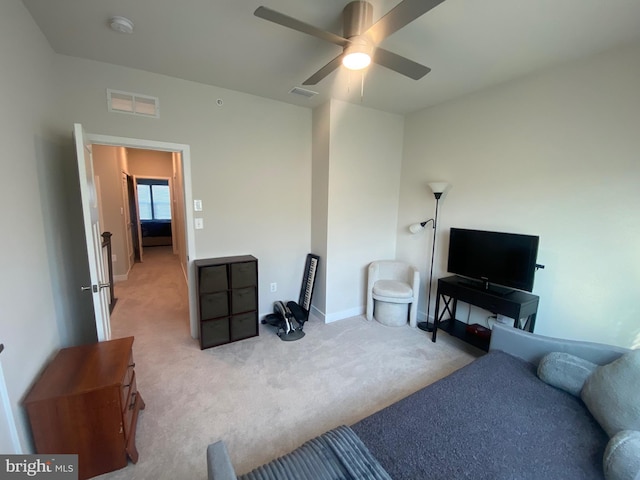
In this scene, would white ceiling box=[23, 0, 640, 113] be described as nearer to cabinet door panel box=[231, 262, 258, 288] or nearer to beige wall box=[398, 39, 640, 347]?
beige wall box=[398, 39, 640, 347]

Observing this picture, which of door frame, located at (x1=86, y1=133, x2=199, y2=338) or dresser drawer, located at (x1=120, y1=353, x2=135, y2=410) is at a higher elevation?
door frame, located at (x1=86, y1=133, x2=199, y2=338)

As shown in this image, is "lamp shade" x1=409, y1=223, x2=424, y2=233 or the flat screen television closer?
the flat screen television

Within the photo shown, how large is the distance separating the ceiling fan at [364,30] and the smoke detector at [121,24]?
1.07 meters

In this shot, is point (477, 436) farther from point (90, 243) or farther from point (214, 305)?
point (90, 243)

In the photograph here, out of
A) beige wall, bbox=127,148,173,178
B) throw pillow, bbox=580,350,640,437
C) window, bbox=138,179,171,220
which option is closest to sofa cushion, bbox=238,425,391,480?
throw pillow, bbox=580,350,640,437

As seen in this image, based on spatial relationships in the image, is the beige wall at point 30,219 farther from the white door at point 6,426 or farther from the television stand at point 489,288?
the television stand at point 489,288

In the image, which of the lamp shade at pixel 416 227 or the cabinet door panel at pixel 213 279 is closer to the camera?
the cabinet door panel at pixel 213 279

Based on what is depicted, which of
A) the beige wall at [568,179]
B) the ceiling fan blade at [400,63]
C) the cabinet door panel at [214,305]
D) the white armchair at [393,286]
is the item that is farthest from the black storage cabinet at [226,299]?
the beige wall at [568,179]

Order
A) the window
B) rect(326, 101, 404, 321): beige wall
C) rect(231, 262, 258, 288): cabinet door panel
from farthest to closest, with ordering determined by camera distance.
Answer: the window < rect(326, 101, 404, 321): beige wall < rect(231, 262, 258, 288): cabinet door panel

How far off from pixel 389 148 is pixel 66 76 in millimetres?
3434

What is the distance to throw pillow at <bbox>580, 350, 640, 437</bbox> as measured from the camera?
4.29 ft

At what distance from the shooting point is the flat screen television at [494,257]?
245cm

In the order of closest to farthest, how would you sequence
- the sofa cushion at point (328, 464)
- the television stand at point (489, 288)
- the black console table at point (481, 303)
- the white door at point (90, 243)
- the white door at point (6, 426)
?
the sofa cushion at point (328, 464), the white door at point (6, 426), the white door at point (90, 243), the black console table at point (481, 303), the television stand at point (489, 288)

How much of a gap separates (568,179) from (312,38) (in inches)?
95.2
